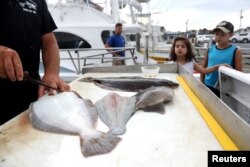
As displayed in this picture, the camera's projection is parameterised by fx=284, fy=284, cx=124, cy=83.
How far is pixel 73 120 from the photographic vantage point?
1586mm

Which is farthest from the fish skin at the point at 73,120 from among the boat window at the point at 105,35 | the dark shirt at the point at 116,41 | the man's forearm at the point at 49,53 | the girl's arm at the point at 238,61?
the boat window at the point at 105,35

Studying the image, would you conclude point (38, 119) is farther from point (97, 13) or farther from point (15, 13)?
point (97, 13)

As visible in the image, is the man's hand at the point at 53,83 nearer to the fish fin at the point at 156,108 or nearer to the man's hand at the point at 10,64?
the man's hand at the point at 10,64

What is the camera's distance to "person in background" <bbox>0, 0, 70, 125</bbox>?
Answer: 205cm

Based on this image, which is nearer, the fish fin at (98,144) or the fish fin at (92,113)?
the fish fin at (98,144)

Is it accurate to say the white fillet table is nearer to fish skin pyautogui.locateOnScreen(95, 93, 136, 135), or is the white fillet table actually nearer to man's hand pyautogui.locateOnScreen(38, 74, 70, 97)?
fish skin pyautogui.locateOnScreen(95, 93, 136, 135)

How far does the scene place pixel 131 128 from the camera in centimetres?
156

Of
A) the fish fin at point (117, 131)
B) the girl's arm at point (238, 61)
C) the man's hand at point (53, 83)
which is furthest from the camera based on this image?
the girl's arm at point (238, 61)

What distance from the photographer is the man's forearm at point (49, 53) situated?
247 cm

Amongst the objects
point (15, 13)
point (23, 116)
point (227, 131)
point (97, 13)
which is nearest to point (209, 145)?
point (227, 131)

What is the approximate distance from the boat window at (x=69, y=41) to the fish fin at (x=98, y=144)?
8.28 meters

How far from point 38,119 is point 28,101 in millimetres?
654

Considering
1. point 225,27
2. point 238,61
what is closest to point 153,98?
point 238,61

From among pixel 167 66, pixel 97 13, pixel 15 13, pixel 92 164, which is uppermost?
pixel 97 13
